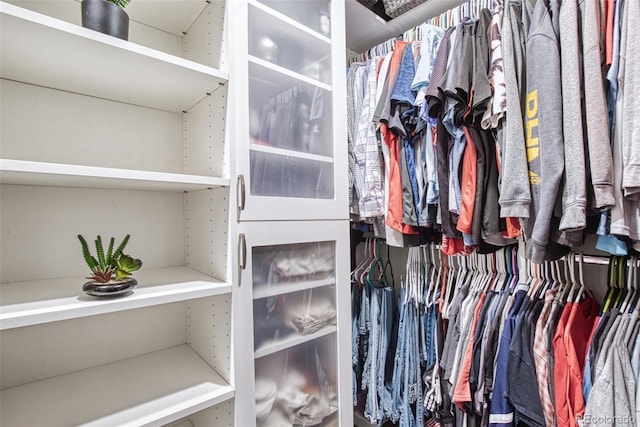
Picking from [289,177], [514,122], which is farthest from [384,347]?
[514,122]

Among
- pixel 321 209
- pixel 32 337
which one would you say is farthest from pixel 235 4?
pixel 32 337

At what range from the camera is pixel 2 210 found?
784 millimetres

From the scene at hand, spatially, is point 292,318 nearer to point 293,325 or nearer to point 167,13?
point 293,325

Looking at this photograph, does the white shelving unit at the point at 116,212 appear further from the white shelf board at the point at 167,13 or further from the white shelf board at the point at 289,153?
the white shelf board at the point at 289,153

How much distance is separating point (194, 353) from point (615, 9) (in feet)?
5.30

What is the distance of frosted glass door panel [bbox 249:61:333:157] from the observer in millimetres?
922

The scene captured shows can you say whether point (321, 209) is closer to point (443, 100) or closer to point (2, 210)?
point (443, 100)

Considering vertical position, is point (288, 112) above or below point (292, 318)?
above

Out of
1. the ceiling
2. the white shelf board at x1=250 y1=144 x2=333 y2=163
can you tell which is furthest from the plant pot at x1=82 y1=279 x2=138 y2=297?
the ceiling

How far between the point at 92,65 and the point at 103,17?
124 mm

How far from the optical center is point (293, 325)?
39.4 inches

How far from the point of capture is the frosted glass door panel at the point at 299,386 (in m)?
0.92

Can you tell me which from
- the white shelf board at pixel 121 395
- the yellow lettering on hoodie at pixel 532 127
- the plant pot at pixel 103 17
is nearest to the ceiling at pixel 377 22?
the yellow lettering on hoodie at pixel 532 127

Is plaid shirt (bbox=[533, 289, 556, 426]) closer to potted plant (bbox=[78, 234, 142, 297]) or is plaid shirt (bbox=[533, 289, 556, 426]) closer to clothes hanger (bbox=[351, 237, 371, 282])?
clothes hanger (bbox=[351, 237, 371, 282])
